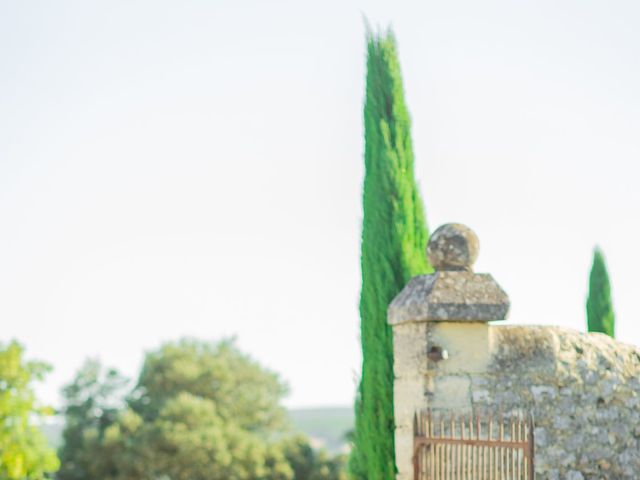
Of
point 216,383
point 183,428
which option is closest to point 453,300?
point 183,428

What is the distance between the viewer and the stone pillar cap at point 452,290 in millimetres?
6812

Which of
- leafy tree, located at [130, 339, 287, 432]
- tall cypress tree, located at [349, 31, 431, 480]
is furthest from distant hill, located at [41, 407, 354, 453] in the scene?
tall cypress tree, located at [349, 31, 431, 480]

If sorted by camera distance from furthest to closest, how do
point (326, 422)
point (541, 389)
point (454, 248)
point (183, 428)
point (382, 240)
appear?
point (326, 422) → point (183, 428) → point (382, 240) → point (454, 248) → point (541, 389)

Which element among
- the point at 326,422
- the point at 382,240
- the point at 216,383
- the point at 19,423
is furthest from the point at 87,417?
the point at 326,422

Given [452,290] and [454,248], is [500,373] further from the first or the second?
[454,248]

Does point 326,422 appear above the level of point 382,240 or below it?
below

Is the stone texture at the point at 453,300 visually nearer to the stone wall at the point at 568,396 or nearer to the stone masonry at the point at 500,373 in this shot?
the stone masonry at the point at 500,373

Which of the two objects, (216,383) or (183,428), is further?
(216,383)

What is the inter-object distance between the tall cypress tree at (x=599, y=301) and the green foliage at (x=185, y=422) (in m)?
10.6

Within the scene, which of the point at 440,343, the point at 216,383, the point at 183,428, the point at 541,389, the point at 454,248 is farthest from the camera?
the point at 216,383

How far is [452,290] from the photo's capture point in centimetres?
689

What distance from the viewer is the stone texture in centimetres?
680

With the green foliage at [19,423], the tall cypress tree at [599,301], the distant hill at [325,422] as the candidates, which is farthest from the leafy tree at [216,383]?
the distant hill at [325,422]

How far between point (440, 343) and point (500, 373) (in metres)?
0.50
